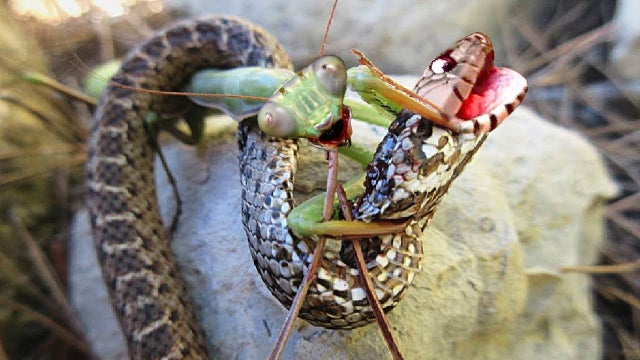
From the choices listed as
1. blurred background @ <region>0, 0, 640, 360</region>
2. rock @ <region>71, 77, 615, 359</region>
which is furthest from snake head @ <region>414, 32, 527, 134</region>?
blurred background @ <region>0, 0, 640, 360</region>

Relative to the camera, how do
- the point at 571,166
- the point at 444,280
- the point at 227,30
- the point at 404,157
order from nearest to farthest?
1. the point at 404,157
2. the point at 444,280
3. the point at 227,30
4. the point at 571,166

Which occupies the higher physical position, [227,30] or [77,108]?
[227,30]

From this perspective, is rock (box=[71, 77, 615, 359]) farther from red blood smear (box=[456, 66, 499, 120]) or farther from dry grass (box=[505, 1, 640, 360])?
red blood smear (box=[456, 66, 499, 120])

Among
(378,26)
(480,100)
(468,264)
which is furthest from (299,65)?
(480,100)

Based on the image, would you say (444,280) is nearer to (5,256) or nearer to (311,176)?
(311,176)

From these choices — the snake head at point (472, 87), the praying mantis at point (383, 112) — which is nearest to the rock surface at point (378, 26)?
the praying mantis at point (383, 112)

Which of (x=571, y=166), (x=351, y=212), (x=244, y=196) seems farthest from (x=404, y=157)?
(x=571, y=166)

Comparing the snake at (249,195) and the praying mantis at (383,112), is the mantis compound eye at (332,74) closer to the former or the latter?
the praying mantis at (383,112)
